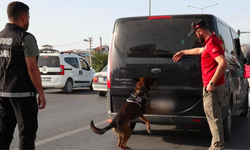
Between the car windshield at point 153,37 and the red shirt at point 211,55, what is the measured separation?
2.25 feet

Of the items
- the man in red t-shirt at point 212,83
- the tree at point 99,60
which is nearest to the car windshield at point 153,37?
the man in red t-shirt at point 212,83

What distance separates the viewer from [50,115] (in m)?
9.03

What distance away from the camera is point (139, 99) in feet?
17.0

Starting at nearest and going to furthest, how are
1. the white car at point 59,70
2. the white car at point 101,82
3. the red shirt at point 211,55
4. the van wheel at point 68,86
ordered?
1. the red shirt at point 211,55
2. the white car at point 101,82
3. the white car at point 59,70
4. the van wheel at point 68,86

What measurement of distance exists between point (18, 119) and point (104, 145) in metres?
2.35

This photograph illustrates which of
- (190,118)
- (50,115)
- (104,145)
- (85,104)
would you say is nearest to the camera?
(190,118)

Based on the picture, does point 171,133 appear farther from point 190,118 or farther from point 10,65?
point 10,65

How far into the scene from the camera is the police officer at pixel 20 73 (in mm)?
3457

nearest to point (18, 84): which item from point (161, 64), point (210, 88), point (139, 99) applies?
point (139, 99)

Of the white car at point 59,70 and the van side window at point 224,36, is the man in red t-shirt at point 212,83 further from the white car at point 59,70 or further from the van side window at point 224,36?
the white car at point 59,70

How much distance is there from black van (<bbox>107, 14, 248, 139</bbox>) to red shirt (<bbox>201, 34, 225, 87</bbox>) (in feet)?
1.96

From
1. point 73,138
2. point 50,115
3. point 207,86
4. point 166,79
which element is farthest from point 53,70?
point 207,86

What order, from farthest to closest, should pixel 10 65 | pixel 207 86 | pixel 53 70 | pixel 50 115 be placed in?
pixel 53 70
pixel 50 115
pixel 207 86
pixel 10 65

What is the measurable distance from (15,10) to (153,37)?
2.51 metres
